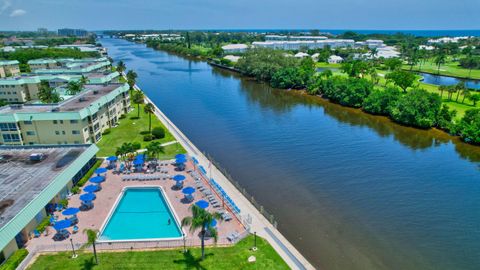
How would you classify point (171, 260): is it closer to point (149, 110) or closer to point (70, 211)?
point (70, 211)

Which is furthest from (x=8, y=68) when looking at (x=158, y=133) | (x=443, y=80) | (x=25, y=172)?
(x=443, y=80)

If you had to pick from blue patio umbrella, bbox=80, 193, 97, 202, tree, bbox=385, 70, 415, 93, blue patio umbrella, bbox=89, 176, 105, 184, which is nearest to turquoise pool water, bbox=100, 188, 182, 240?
blue patio umbrella, bbox=80, 193, 97, 202

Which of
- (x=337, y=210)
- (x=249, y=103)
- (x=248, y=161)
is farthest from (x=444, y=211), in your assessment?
(x=249, y=103)

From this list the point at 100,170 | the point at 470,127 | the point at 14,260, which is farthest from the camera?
the point at 470,127

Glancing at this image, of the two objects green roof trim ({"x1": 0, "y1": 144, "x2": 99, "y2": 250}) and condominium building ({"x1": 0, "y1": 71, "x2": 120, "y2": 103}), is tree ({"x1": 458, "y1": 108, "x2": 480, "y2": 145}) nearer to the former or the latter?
green roof trim ({"x1": 0, "y1": 144, "x2": 99, "y2": 250})

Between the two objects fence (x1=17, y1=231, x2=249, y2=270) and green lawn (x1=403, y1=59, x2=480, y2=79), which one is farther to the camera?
green lawn (x1=403, y1=59, x2=480, y2=79)

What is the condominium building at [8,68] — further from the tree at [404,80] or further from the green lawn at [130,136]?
the tree at [404,80]
